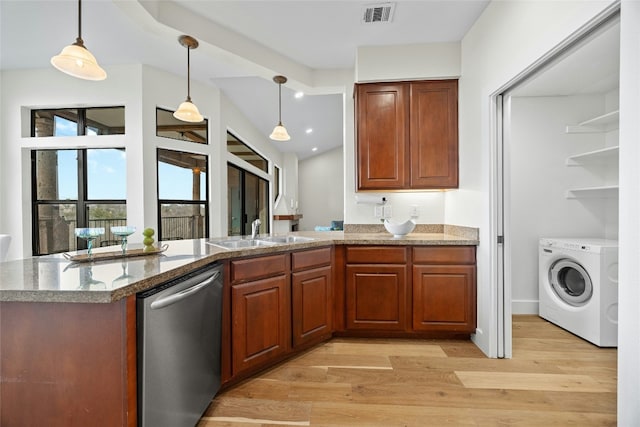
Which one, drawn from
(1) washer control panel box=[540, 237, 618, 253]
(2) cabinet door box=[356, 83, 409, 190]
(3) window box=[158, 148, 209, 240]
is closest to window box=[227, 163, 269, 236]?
(3) window box=[158, 148, 209, 240]

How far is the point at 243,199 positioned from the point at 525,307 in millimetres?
4726

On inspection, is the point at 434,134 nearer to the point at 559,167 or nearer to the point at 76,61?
the point at 559,167

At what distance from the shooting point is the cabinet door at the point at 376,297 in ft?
8.57

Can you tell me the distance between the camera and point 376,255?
2.63 m

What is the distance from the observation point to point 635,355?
3.87 ft

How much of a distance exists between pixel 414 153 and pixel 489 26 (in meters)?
1.11

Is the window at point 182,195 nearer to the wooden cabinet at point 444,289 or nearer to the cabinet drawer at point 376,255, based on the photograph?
the cabinet drawer at point 376,255

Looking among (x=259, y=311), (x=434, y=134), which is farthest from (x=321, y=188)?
(x=259, y=311)

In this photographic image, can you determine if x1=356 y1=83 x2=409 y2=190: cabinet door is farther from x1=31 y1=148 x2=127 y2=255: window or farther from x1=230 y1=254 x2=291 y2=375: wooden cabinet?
x1=31 y1=148 x2=127 y2=255: window

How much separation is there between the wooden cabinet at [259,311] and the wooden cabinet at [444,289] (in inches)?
45.4

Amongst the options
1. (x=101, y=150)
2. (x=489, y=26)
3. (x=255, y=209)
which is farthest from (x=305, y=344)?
(x=255, y=209)

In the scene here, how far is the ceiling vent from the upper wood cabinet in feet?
1.79

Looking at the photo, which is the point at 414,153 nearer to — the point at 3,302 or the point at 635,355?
the point at 635,355

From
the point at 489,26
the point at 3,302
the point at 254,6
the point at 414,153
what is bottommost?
the point at 3,302
